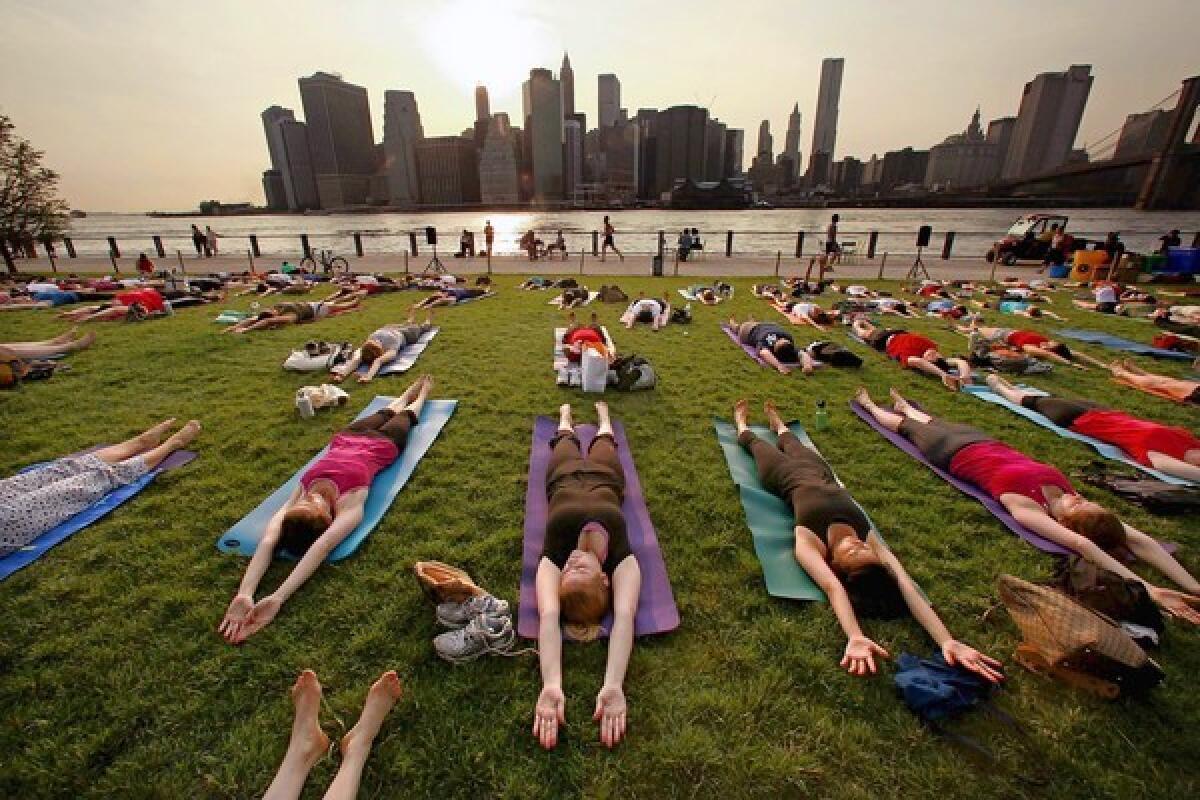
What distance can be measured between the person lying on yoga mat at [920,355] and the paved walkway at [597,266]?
9.29 metres

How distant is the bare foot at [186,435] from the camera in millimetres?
5081

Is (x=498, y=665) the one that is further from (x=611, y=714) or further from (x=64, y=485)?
(x=64, y=485)

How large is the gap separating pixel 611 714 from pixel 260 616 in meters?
2.25

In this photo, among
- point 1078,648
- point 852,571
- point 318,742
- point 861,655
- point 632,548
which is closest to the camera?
point 318,742

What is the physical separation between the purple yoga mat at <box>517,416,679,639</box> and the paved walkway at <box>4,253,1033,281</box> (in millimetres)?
13927

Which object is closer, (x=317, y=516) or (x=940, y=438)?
(x=317, y=516)

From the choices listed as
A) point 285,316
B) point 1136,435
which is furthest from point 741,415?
point 285,316

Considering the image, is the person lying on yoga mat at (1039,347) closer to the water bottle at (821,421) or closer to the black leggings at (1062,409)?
the black leggings at (1062,409)

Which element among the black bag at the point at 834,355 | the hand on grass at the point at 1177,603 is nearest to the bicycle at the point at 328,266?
the black bag at the point at 834,355

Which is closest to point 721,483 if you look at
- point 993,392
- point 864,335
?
point 993,392

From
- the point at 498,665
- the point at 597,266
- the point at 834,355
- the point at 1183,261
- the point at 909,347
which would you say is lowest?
the point at 498,665

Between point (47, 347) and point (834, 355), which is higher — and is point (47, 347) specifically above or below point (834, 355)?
above

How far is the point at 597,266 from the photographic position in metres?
20.1

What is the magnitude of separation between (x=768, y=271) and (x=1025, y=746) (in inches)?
718
